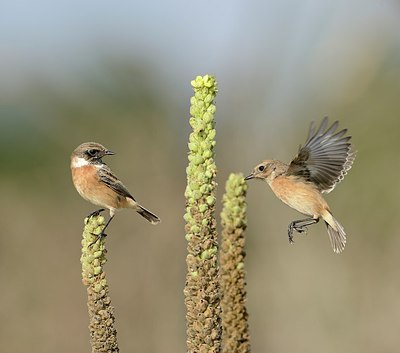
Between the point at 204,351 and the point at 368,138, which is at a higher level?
the point at 368,138

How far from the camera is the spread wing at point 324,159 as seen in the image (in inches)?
251

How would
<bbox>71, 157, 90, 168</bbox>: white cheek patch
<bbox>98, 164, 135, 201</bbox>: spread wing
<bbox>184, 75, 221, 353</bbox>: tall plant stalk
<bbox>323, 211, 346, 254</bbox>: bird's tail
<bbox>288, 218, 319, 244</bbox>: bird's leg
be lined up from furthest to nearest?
<bbox>323, 211, 346, 254</bbox>: bird's tail < <bbox>98, 164, 135, 201</bbox>: spread wing < <bbox>71, 157, 90, 168</bbox>: white cheek patch < <bbox>288, 218, 319, 244</bbox>: bird's leg < <bbox>184, 75, 221, 353</bbox>: tall plant stalk

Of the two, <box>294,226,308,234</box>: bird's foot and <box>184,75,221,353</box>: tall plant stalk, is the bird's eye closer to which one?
<box>294,226,308,234</box>: bird's foot

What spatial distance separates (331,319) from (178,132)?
488 centimetres

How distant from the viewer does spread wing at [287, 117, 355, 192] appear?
21.0 ft

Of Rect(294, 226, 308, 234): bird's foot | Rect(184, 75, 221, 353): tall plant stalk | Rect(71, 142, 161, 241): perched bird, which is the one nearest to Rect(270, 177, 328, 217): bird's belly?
Rect(294, 226, 308, 234): bird's foot

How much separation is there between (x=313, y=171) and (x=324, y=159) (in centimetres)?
13

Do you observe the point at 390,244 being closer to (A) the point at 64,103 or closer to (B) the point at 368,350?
(B) the point at 368,350

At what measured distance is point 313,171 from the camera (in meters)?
6.56

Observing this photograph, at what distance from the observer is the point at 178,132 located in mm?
16156

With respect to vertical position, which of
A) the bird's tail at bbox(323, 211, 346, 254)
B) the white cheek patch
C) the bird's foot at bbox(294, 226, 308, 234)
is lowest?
the bird's foot at bbox(294, 226, 308, 234)

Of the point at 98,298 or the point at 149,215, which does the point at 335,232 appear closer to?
the point at 149,215

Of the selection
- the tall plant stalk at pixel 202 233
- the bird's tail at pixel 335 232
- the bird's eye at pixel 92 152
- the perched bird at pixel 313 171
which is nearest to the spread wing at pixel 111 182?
the bird's eye at pixel 92 152

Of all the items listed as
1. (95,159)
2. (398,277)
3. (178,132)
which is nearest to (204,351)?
(95,159)
